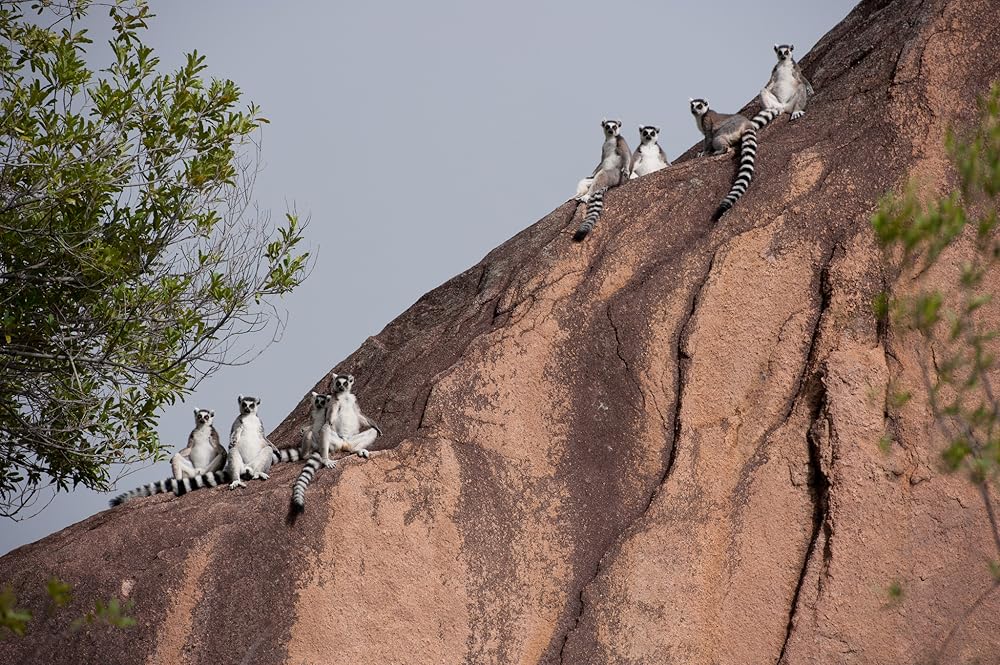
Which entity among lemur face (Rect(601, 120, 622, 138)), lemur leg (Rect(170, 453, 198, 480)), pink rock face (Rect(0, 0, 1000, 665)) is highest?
lemur face (Rect(601, 120, 622, 138))

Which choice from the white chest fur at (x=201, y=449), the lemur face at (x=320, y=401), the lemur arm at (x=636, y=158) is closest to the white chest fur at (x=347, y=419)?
the lemur face at (x=320, y=401)

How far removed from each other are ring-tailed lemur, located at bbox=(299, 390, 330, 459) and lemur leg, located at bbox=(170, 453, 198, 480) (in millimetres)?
1067

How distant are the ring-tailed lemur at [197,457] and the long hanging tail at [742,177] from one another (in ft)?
17.8

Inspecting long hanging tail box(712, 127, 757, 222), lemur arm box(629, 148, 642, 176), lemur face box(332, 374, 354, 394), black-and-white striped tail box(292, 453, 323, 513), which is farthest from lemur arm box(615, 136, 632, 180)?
black-and-white striped tail box(292, 453, 323, 513)

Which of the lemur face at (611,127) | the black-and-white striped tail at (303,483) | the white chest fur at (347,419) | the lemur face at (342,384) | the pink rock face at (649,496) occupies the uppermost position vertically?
the lemur face at (611,127)

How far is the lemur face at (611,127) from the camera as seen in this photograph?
1368 cm

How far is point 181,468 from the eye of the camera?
1072 centimetres

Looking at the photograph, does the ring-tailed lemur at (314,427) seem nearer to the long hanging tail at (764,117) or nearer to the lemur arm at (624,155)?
the lemur arm at (624,155)

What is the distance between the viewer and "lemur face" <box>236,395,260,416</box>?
10914 millimetres

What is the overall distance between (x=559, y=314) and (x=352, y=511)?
8.78ft

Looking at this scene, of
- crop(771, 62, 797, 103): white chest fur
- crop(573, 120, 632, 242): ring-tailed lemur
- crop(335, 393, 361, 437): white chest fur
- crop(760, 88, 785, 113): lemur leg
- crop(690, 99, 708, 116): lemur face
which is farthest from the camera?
crop(690, 99, 708, 116): lemur face

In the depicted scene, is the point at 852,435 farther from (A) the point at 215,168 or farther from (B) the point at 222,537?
(A) the point at 215,168

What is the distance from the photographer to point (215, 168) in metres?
11.6

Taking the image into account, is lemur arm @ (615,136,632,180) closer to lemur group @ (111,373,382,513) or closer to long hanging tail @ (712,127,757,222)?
long hanging tail @ (712,127,757,222)
